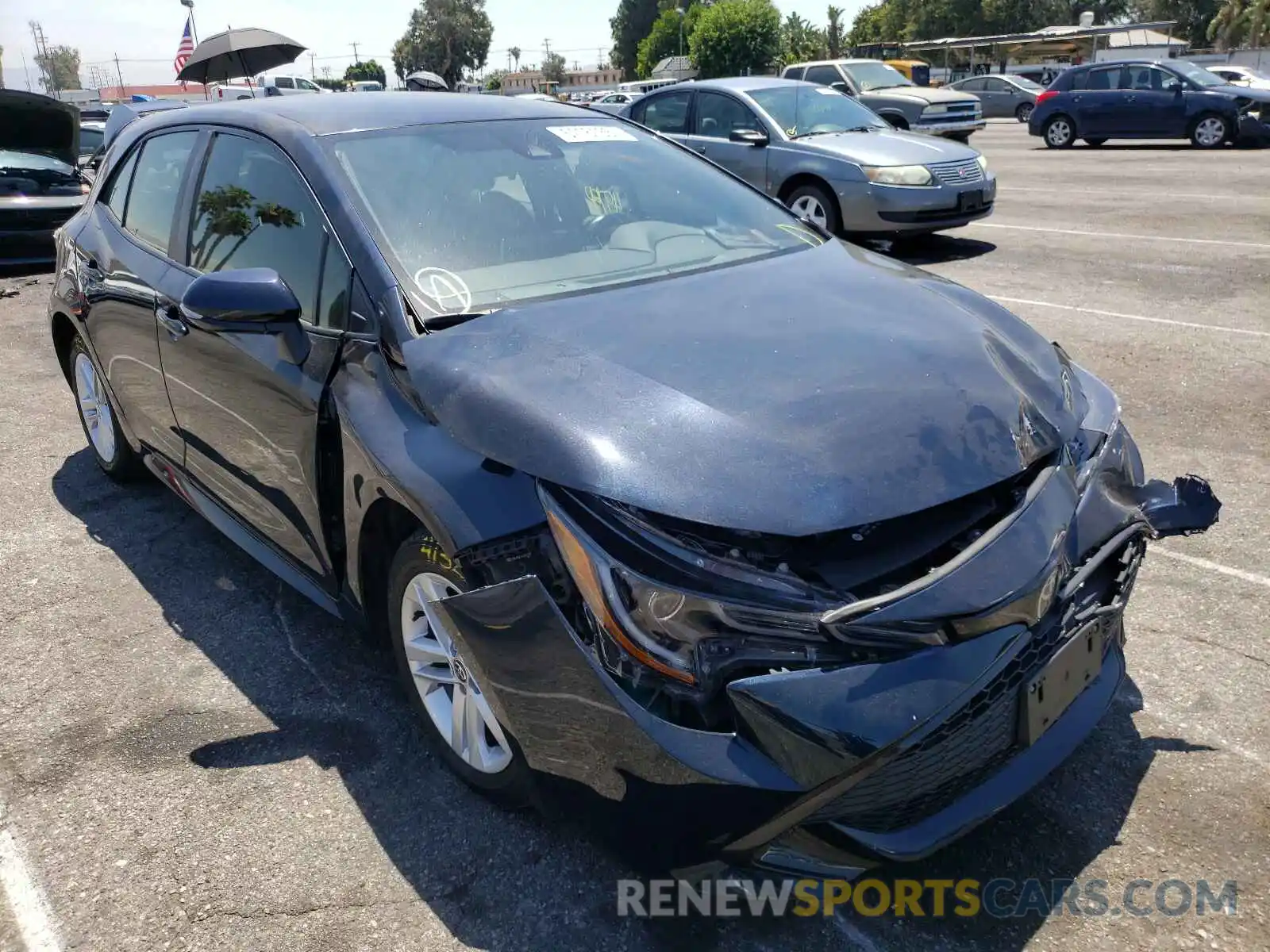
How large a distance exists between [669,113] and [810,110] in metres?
1.55

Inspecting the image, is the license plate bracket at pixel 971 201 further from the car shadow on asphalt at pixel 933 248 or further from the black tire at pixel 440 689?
the black tire at pixel 440 689

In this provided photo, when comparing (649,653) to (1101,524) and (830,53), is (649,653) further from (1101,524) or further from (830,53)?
(830,53)

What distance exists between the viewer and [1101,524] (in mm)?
2322

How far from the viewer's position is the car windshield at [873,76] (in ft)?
60.7

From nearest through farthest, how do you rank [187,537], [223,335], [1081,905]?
[1081,905] < [223,335] < [187,537]

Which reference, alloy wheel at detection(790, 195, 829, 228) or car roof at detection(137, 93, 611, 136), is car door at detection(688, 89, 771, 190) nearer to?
alloy wheel at detection(790, 195, 829, 228)

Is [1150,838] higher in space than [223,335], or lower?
lower

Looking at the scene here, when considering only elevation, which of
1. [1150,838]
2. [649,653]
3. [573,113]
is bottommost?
[1150,838]

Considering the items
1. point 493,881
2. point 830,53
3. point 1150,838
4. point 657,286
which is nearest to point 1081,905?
point 1150,838

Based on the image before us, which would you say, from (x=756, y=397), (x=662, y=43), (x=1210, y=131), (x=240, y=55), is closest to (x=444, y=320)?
(x=756, y=397)

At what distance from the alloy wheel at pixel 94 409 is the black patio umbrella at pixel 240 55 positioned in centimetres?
740

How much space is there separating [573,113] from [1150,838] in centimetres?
303

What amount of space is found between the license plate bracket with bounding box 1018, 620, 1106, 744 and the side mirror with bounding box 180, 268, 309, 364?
6.81 feet

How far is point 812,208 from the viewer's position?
32.7 feet
